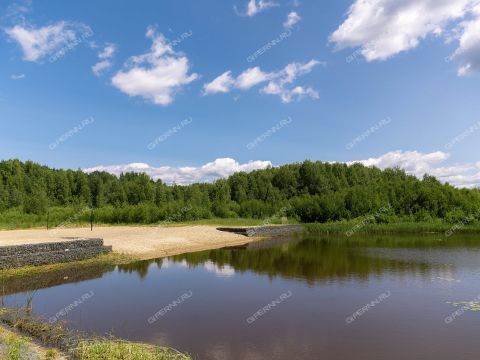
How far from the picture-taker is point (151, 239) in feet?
101

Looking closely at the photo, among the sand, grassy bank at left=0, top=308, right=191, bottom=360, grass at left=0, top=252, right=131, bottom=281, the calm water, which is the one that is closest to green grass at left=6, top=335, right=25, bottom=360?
grassy bank at left=0, top=308, right=191, bottom=360

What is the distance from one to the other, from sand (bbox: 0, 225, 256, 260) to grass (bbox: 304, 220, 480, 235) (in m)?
11.1

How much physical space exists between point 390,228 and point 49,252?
35.3 m

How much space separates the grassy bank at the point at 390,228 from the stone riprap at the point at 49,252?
27.5 meters

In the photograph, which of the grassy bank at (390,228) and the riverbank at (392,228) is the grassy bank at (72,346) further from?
the grassy bank at (390,228)

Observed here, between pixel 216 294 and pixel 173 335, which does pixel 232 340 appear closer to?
pixel 173 335

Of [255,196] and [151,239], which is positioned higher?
[255,196]

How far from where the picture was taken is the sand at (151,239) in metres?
25.4

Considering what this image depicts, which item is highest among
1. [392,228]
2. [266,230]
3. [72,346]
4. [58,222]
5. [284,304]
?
[58,222]

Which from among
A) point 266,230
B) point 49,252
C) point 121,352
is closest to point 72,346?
point 121,352

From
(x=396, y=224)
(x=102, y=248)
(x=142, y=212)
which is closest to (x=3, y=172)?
(x=142, y=212)

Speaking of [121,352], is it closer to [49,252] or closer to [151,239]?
[49,252]

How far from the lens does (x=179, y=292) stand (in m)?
15.8

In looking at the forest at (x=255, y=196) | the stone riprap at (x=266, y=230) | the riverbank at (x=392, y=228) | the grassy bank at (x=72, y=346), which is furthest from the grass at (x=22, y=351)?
the riverbank at (x=392, y=228)
